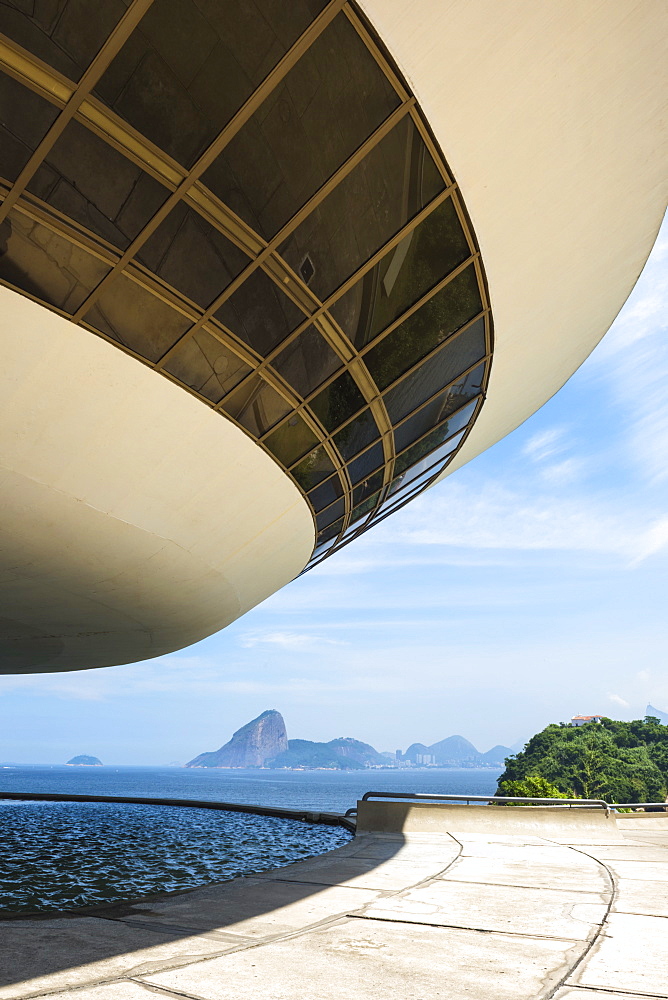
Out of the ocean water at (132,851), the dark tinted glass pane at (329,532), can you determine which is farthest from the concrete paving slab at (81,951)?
the dark tinted glass pane at (329,532)

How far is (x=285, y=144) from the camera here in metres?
6.33

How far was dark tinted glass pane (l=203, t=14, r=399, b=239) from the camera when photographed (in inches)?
231

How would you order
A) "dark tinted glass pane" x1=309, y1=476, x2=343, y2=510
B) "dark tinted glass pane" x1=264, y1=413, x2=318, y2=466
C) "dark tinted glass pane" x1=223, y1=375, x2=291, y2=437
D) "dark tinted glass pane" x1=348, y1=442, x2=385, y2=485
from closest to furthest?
"dark tinted glass pane" x1=223, y1=375, x2=291, y2=437 < "dark tinted glass pane" x1=264, y1=413, x2=318, y2=466 < "dark tinted glass pane" x1=348, y1=442, x2=385, y2=485 < "dark tinted glass pane" x1=309, y1=476, x2=343, y2=510

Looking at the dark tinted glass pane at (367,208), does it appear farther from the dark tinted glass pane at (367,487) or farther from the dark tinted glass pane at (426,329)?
the dark tinted glass pane at (367,487)

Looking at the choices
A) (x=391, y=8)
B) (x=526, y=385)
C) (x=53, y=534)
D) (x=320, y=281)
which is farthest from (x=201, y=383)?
(x=526, y=385)

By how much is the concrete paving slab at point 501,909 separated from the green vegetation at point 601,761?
3277 inches

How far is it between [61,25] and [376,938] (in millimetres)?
7989

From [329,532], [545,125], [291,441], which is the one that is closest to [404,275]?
[545,125]

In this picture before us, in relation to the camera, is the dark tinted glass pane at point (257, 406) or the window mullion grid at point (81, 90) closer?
the window mullion grid at point (81, 90)

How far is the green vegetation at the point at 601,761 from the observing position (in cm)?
9875

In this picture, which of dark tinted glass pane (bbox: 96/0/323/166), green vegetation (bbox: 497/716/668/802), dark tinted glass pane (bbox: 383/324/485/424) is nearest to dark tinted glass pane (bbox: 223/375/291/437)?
dark tinted glass pane (bbox: 383/324/485/424)

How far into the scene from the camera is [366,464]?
11984 mm

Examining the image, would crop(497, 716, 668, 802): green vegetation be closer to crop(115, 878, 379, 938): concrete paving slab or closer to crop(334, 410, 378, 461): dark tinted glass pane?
crop(334, 410, 378, 461): dark tinted glass pane

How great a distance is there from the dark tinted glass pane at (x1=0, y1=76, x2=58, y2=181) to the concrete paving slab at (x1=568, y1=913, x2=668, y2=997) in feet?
26.2
